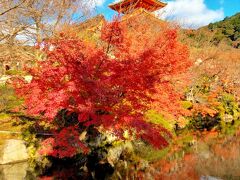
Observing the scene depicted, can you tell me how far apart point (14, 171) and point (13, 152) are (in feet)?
3.12

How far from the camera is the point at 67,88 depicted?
9406 mm

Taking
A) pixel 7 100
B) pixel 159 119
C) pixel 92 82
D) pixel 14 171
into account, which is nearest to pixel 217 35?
pixel 159 119

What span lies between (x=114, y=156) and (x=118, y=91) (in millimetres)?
4041

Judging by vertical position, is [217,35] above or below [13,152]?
above

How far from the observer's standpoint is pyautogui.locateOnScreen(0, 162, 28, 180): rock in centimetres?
1010

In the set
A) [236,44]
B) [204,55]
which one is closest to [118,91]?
[204,55]

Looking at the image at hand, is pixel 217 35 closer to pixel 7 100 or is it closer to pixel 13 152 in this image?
pixel 7 100

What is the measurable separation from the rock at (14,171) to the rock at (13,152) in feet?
0.68

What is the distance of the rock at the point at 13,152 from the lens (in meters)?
11.2

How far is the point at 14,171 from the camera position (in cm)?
1058

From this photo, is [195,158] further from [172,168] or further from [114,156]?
[114,156]

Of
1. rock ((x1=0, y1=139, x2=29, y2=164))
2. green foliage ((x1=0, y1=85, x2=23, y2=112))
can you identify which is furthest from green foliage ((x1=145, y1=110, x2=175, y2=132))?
rock ((x1=0, y1=139, x2=29, y2=164))

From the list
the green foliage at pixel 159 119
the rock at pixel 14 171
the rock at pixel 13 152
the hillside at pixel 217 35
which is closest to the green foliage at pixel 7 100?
the rock at pixel 13 152

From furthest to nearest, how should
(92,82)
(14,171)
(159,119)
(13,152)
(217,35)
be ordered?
1. (217,35)
2. (159,119)
3. (13,152)
4. (14,171)
5. (92,82)
